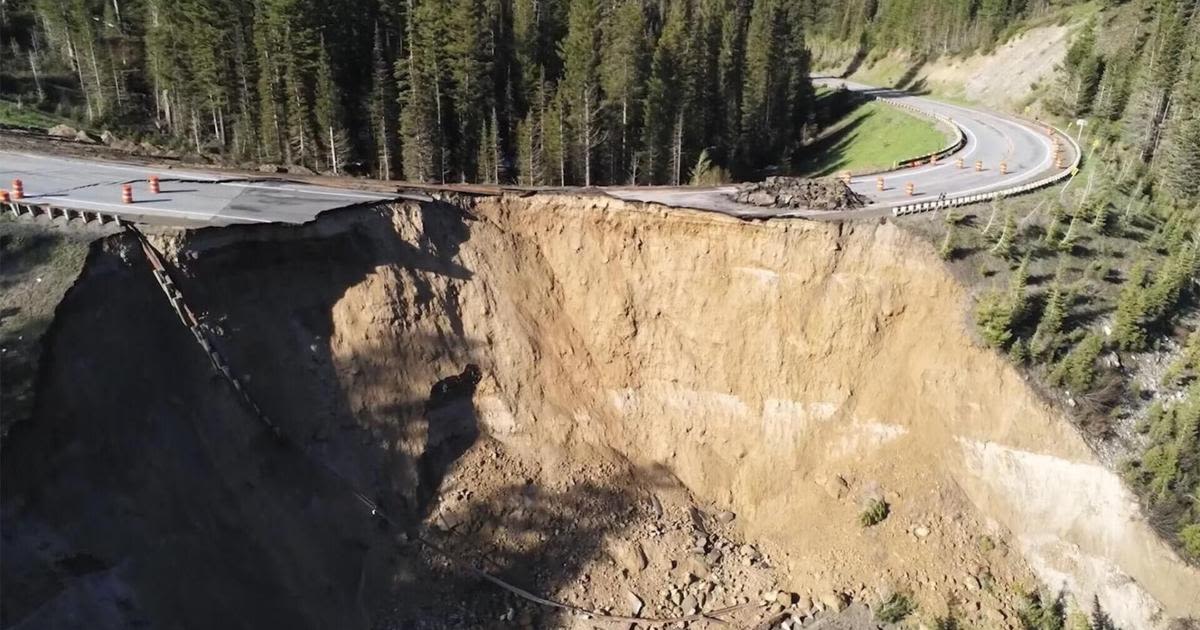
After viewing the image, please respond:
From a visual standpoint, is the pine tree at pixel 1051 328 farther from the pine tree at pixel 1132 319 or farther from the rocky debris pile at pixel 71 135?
the rocky debris pile at pixel 71 135

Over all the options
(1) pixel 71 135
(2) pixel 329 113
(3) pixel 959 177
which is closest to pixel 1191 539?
(3) pixel 959 177

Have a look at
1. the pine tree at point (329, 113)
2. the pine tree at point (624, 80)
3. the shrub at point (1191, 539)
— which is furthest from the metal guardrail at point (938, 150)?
the pine tree at point (329, 113)

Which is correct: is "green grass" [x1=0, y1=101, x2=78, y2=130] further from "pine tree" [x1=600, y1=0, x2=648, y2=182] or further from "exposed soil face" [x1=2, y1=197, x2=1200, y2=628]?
"pine tree" [x1=600, y1=0, x2=648, y2=182]

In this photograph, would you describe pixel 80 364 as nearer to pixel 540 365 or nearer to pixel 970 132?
pixel 540 365

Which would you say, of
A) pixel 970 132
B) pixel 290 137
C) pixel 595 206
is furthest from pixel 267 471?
pixel 970 132

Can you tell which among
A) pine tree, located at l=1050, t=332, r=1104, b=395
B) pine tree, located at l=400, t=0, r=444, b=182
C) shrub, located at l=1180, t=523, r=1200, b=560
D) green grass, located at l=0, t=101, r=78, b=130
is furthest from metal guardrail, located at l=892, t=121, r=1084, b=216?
green grass, located at l=0, t=101, r=78, b=130

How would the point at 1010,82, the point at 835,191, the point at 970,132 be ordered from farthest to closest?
1. the point at 1010,82
2. the point at 970,132
3. the point at 835,191
